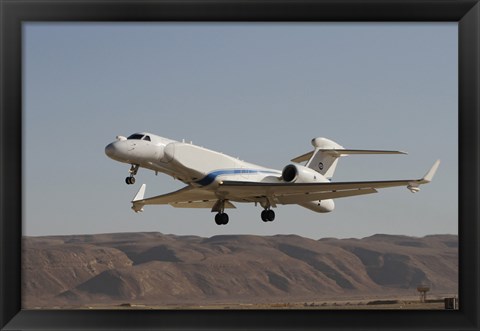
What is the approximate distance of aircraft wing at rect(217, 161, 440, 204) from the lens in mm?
28016

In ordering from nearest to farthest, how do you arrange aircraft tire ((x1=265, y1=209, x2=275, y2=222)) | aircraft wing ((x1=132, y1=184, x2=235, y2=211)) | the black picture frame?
the black picture frame < aircraft tire ((x1=265, y1=209, x2=275, y2=222)) < aircraft wing ((x1=132, y1=184, x2=235, y2=211))

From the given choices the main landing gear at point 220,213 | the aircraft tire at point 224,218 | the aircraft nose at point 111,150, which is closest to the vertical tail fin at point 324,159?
the main landing gear at point 220,213

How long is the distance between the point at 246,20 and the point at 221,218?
1944 cm

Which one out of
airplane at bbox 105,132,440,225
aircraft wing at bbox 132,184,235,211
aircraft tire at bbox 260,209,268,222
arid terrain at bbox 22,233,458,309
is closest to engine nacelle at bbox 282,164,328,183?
A: airplane at bbox 105,132,440,225

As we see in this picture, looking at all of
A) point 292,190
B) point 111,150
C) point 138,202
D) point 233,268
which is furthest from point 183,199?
point 233,268

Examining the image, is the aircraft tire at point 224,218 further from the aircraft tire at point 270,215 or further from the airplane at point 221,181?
the aircraft tire at point 270,215

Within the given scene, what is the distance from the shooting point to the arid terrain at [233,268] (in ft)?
444

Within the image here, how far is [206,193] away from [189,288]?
10531 centimetres

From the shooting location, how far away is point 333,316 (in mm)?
9734

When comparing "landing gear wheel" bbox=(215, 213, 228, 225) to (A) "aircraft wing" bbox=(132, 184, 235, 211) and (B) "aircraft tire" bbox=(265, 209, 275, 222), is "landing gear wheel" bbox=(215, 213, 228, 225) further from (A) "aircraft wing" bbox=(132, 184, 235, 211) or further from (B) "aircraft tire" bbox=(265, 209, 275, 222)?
(B) "aircraft tire" bbox=(265, 209, 275, 222)

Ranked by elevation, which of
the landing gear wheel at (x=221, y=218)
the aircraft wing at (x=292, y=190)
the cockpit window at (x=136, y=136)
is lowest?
the landing gear wheel at (x=221, y=218)

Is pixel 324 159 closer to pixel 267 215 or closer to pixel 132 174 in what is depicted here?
pixel 267 215

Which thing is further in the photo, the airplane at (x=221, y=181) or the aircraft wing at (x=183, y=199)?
the aircraft wing at (x=183, y=199)

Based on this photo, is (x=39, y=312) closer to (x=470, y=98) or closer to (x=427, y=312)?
(x=427, y=312)
